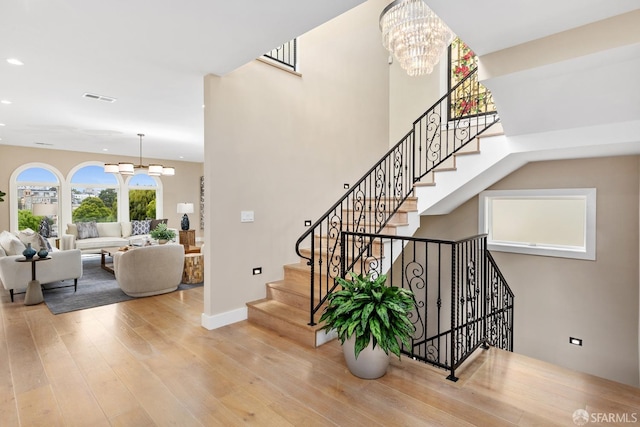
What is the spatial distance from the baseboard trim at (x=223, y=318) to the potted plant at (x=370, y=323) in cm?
157

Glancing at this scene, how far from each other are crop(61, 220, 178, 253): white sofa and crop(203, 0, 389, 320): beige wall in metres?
4.50

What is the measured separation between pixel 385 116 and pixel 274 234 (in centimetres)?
339

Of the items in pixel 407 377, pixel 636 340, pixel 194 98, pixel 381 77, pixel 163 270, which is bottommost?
pixel 636 340

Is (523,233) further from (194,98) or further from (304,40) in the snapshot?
(194,98)

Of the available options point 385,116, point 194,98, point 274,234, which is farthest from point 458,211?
Answer: point 194,98

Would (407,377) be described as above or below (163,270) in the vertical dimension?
below

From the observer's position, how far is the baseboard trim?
3.76 metres

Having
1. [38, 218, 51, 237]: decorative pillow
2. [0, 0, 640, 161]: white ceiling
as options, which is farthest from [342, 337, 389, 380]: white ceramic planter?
[38, 218, 51, 237]: decorative pillow

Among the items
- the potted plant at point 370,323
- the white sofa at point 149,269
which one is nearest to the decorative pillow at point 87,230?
the white sofa at point 149,269

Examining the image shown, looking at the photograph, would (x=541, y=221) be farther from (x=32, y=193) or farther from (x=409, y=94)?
(x=32, y=193)

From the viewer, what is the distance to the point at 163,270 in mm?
5141

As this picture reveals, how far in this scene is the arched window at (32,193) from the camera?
815 centimetres

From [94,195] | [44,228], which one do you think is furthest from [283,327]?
[94,195]

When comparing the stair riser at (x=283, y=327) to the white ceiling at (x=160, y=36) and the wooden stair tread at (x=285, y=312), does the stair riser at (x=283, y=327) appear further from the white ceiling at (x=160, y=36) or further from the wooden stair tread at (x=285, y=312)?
the white ceiling at (x=160, y=36)
